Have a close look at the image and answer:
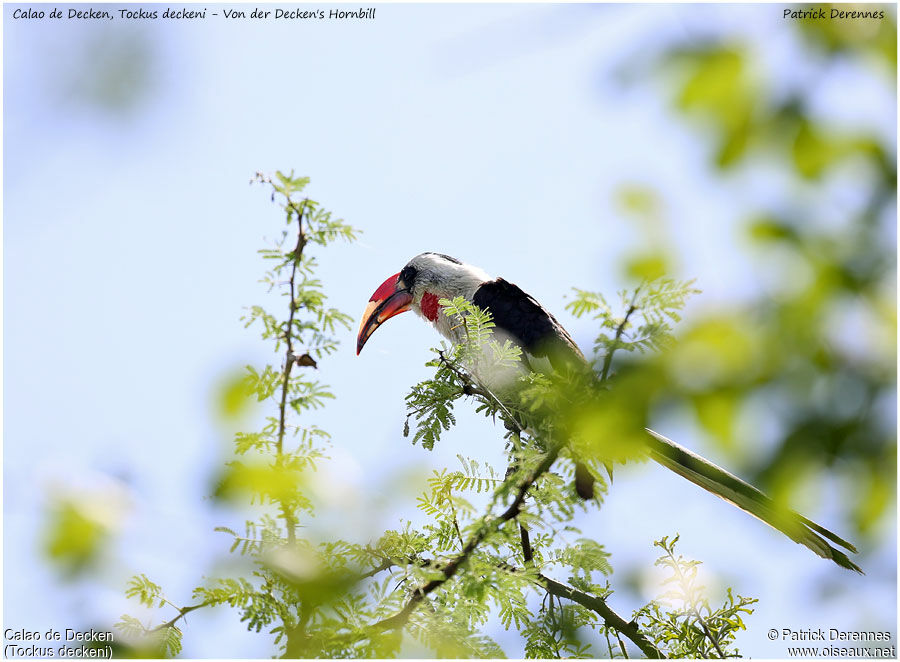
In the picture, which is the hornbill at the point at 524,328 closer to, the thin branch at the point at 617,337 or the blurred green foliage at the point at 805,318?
the thin branch at the point at 617,337

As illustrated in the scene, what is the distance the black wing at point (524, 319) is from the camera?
420 centimetres

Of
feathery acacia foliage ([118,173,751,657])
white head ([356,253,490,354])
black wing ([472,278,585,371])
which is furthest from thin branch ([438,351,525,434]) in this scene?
white head ([356,253,490,354])

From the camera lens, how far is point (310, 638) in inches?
73.8

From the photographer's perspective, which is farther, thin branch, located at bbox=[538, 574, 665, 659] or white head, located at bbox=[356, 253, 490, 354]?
white head, located at bbox=[356, 253, 490, 354]

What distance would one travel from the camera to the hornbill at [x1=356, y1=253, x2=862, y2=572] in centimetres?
263

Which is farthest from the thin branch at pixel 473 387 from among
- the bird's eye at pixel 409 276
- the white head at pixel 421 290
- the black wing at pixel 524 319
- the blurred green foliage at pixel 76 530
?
the bird's eye at pixel 409 276

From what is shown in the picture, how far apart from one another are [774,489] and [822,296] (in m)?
0.24

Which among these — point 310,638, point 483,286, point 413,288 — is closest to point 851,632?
point 310,638

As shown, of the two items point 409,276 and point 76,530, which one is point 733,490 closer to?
point 76,530

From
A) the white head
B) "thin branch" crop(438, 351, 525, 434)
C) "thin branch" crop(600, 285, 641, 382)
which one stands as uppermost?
the white head

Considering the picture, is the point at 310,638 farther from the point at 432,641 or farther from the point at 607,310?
the point at 607,310

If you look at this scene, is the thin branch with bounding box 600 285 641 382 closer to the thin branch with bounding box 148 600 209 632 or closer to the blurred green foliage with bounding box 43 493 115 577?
the blurred green foliage with bounding box 43 493 115 577

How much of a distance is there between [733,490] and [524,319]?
5.63 ft

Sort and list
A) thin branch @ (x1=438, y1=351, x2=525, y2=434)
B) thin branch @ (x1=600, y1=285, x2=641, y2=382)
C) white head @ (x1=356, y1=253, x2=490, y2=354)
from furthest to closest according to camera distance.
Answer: white head @ (x1=356, y1=253, x2=490, y2=354)
thin branch @ (x1=438, y1=351, x2=525, y2=434)
thin branch @ (x1=600, y1=285, x2=641, y2=382)
